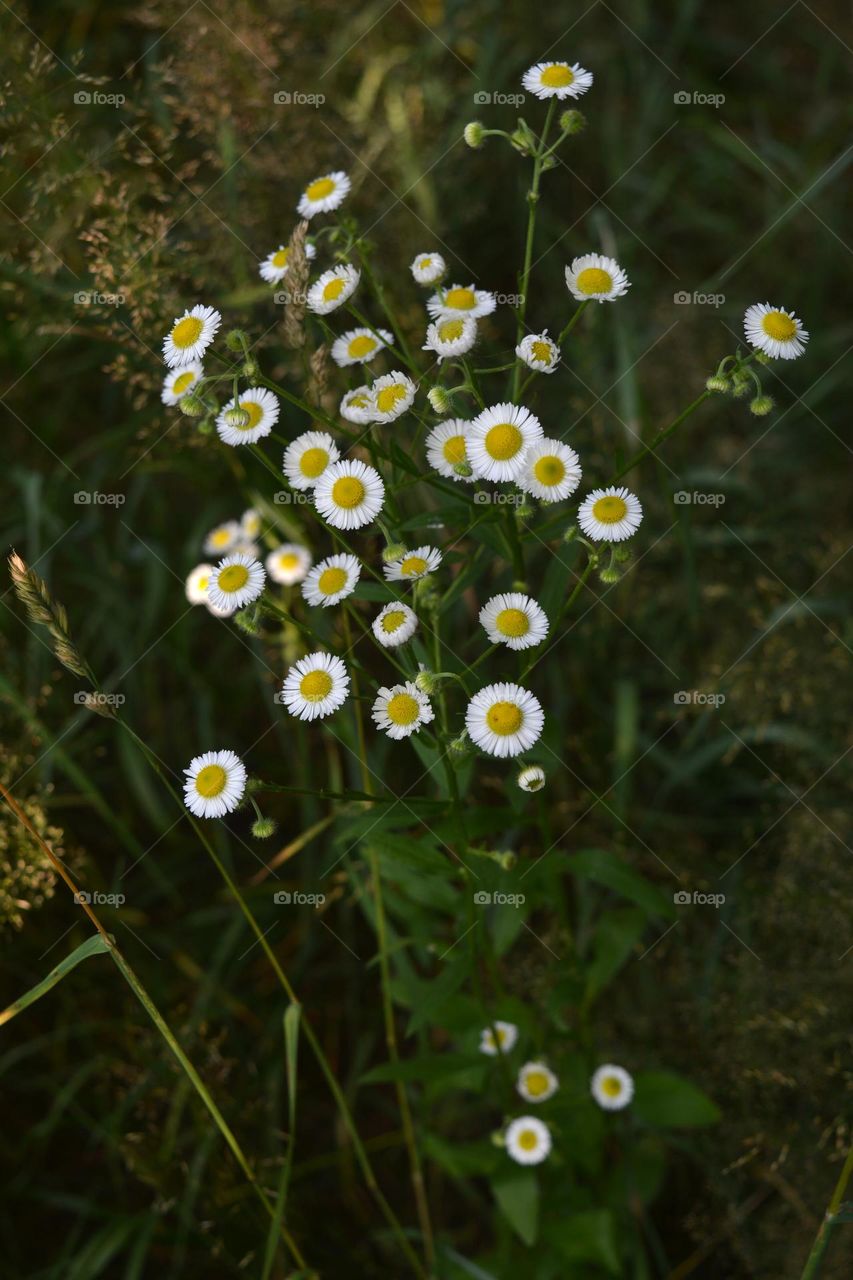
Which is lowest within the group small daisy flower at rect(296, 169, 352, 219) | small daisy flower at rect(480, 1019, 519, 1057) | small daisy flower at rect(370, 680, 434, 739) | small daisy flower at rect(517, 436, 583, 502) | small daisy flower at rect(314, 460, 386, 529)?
small daisy flower at rect(480, 1019, 519, 1057)

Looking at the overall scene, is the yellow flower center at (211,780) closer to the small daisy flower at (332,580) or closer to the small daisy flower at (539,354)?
the small daisy flower at (332,580)

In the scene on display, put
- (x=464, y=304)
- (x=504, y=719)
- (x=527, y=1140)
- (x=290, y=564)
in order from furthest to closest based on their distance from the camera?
(x=290, y=564) < (x=527, y=1140) < (x=464, y=304) < (x=504, y=719)

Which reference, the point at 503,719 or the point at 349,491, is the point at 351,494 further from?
the point at 503,719

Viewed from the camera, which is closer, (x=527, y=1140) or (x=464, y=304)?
(x=464, y=304)

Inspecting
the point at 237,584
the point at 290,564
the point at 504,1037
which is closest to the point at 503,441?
the point at 237,584

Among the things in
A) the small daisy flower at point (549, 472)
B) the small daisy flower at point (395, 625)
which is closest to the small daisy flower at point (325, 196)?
the small daisy flower at point (549, 472)

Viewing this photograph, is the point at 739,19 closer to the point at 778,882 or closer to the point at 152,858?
the point at 778,882

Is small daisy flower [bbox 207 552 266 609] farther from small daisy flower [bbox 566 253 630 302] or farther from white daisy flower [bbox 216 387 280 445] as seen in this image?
small daisy flower [bbox 566 253 630 302]

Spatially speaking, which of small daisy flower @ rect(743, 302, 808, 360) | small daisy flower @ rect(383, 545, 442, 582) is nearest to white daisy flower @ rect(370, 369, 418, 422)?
small daisy flower @ rect(383, 545, 442, 582)
